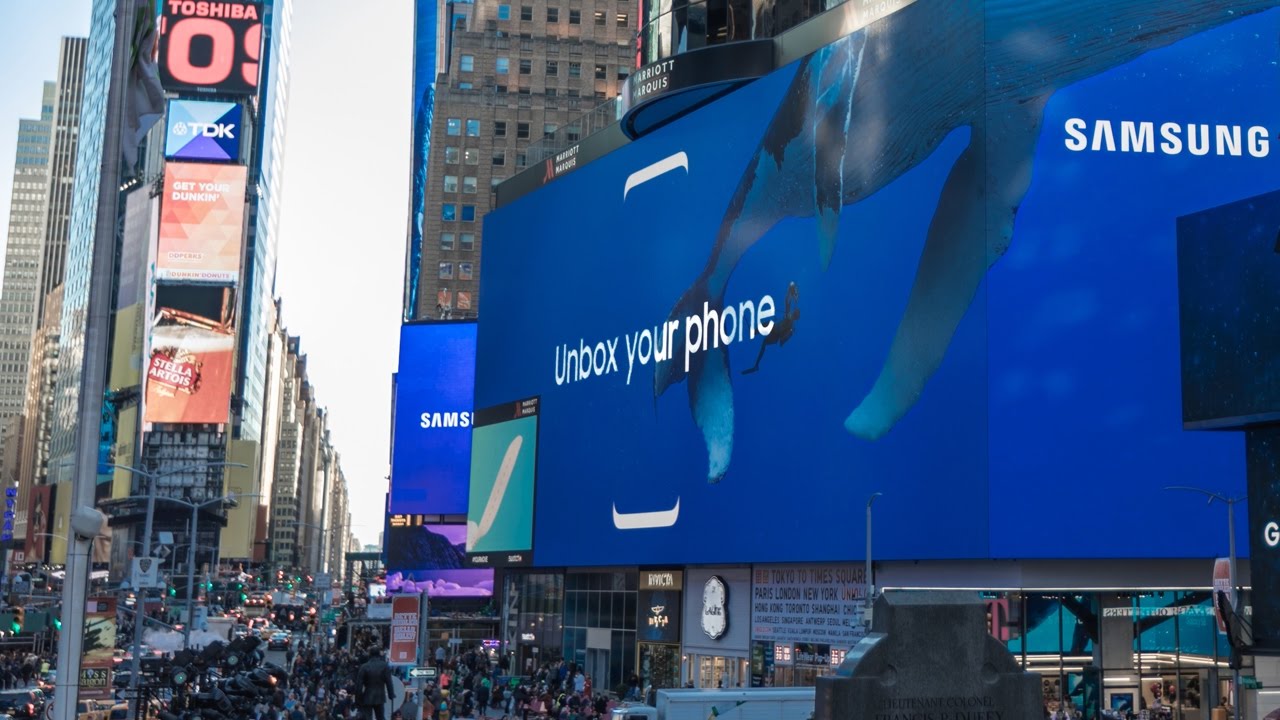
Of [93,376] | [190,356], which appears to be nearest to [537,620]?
[93,376]

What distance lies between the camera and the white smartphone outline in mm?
59094

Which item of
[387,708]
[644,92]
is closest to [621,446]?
[644,92]

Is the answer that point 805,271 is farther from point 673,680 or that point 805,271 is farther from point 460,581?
point 460,581

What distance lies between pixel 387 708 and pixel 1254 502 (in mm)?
21202

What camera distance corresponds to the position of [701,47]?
58.5 meters

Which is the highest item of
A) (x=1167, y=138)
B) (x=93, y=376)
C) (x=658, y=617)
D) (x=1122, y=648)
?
(x=1167, y=138)

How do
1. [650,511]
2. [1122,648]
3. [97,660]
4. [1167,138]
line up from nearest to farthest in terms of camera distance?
[97,660]
[1122,648]
[1167,138]
[650,511]

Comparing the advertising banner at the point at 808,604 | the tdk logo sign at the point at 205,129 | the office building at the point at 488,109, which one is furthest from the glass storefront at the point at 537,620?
the tdk logo sign at the point at 205,129

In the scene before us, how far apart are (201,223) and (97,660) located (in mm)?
127173

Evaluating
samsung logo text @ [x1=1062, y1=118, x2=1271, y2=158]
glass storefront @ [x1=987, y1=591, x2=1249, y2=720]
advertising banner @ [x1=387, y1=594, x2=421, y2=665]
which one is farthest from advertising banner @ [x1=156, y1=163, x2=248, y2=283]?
advertising banner @ [x1=387, y1=594, x2=421, y2=665]

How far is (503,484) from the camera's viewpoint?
74.9 metres

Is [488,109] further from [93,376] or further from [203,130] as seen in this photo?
[93,376]

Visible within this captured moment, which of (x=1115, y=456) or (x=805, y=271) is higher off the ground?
(x=805, y=271)

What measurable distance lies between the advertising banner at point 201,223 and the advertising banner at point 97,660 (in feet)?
400
